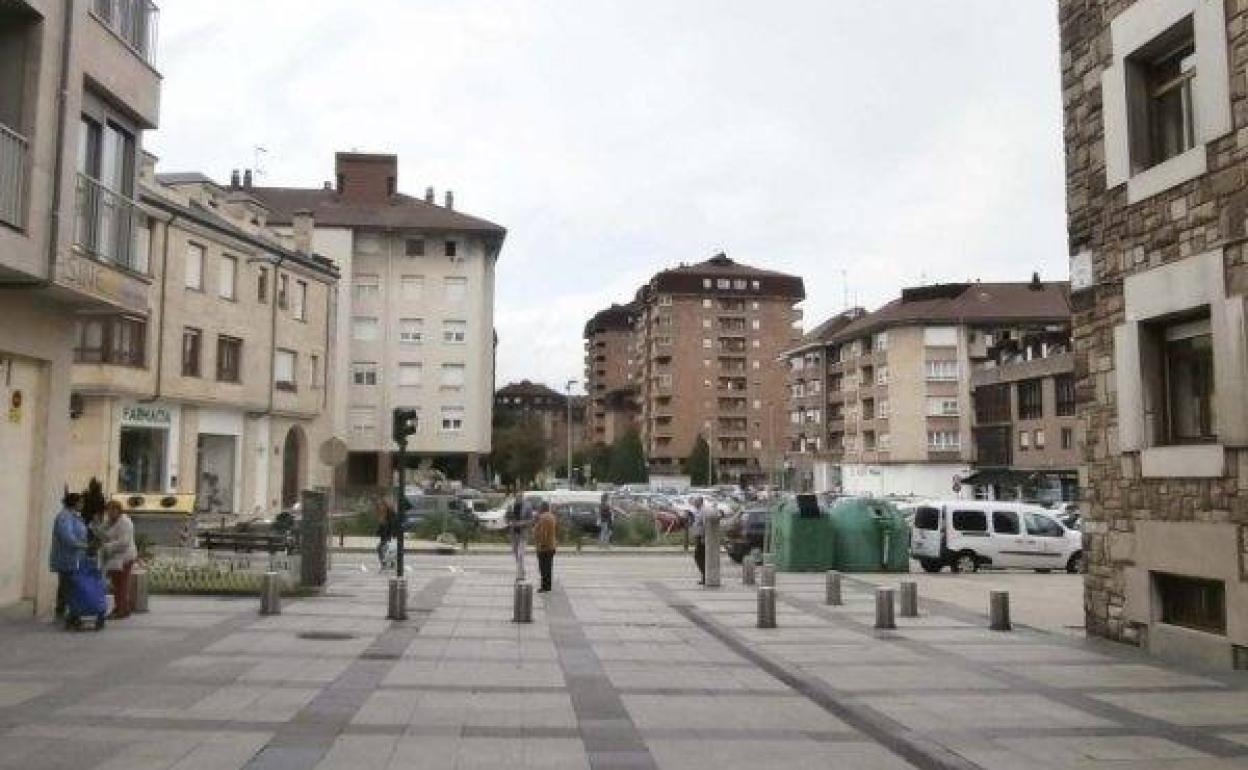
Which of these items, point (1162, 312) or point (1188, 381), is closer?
point (1162, 312)

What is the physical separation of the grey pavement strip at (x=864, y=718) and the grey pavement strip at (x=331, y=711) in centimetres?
393

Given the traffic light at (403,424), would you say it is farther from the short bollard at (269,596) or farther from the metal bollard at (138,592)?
the metal bollard at (138,592)

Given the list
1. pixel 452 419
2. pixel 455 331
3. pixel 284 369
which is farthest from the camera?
pixel 455 331

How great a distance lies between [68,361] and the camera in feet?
51.4

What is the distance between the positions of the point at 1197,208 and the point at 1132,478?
10.5 ft

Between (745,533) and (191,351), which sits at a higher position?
(191,351)

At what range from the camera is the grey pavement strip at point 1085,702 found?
8.19m

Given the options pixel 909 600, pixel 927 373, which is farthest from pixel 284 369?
pixel 927 373

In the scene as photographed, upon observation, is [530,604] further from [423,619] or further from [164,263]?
[164,263]

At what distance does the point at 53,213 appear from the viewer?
13656mm

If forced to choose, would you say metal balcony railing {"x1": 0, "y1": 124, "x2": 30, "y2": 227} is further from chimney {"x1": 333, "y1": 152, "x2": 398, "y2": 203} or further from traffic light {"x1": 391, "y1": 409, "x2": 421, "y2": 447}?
chimney {"x1": 333, "y1": 152, "x2": 398, "y2": 203}

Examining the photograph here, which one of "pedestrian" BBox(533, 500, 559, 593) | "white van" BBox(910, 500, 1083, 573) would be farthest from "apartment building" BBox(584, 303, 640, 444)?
"pedestrian" BBox(533, 500, 559, 593)

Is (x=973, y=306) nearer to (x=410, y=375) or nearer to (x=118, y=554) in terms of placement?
(x=410, y=375)

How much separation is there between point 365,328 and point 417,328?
2.96m
